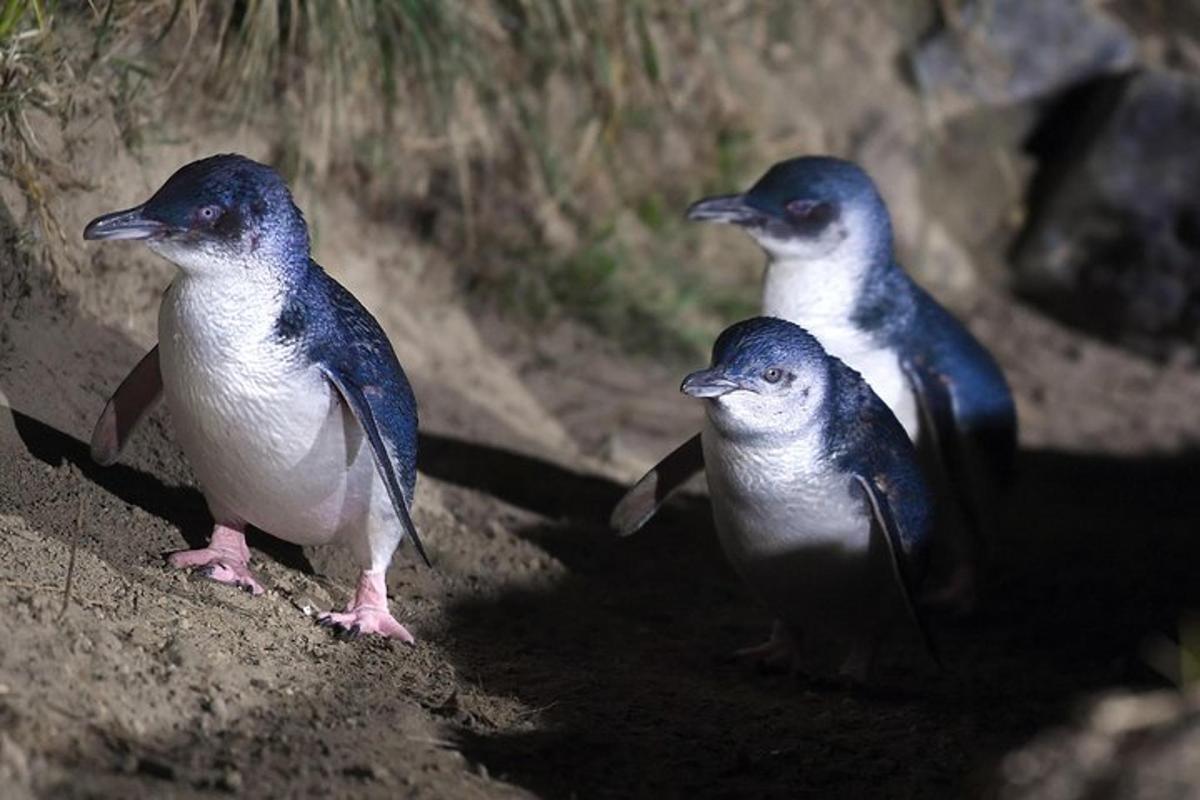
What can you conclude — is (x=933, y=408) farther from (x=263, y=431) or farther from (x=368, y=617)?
(x=263, y=431)

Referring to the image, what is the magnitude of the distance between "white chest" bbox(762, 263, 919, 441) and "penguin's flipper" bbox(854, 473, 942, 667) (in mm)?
934

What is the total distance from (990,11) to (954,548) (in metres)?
3.70

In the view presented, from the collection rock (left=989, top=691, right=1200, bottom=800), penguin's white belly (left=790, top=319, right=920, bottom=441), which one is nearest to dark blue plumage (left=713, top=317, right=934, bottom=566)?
penguin's white belly (left=790, top=319, right=920, bottom=441)

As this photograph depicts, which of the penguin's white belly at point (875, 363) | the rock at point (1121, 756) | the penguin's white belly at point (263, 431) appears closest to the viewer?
the rock at point (1121, 756)

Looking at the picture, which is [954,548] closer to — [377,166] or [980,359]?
[980,359]

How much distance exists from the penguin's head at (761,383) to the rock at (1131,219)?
4413 millimetres

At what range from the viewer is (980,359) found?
18.6 feet

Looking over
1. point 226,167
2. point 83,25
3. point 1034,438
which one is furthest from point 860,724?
point 1034,438

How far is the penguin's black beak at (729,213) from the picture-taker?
5.47m

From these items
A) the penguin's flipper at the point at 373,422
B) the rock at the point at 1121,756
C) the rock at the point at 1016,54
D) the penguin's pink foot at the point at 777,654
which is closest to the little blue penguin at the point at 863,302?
the penguin's pink foot at the point at 777,654

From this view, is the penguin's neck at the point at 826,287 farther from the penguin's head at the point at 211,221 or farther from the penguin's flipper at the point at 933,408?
the penguin's head at the point at 211,221

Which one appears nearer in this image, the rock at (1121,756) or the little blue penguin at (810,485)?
the rock at (1121,756)

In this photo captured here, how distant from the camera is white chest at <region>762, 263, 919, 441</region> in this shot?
5.36 meters

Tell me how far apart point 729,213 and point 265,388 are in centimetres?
197
